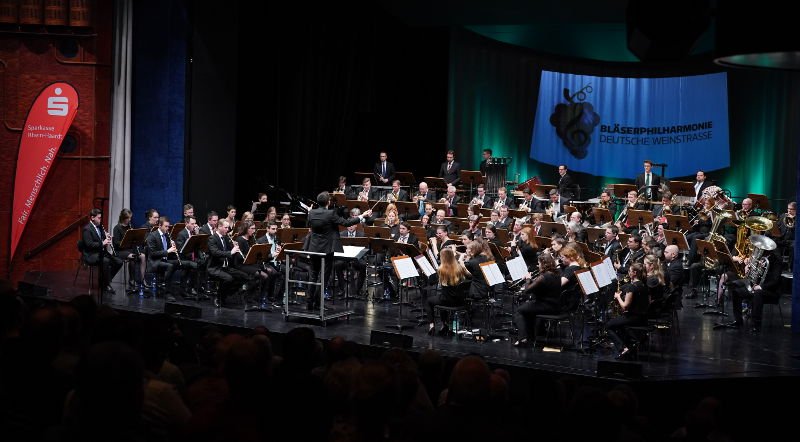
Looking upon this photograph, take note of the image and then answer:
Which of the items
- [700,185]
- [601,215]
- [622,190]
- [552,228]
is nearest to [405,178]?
[622,190]

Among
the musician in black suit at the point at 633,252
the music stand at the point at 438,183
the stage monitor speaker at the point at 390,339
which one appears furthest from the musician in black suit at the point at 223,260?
the music stand at the point at 438,183

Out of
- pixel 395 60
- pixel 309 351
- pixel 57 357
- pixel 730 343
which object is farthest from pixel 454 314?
pixel 395 60

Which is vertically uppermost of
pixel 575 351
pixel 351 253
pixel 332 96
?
pixel 332 96

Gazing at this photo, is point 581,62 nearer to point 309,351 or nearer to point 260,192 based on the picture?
point 260,192

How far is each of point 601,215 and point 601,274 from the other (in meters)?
5.63

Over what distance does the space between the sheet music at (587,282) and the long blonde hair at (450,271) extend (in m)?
1.62

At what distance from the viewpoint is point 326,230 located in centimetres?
1232

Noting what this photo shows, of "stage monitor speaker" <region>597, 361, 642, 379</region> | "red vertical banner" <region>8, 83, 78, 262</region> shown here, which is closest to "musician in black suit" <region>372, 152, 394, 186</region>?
"red vertical banner" <region>8, 83, 78, 262</region>

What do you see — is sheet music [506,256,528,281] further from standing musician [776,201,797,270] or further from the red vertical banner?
the red vertical banner

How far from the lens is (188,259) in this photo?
14523 mm

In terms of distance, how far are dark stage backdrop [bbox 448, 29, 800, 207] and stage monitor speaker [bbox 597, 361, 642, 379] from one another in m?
13.0

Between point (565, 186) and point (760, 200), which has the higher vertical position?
point (565, 186)

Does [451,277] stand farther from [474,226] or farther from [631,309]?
[474,226]

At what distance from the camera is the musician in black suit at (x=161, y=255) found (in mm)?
14188
